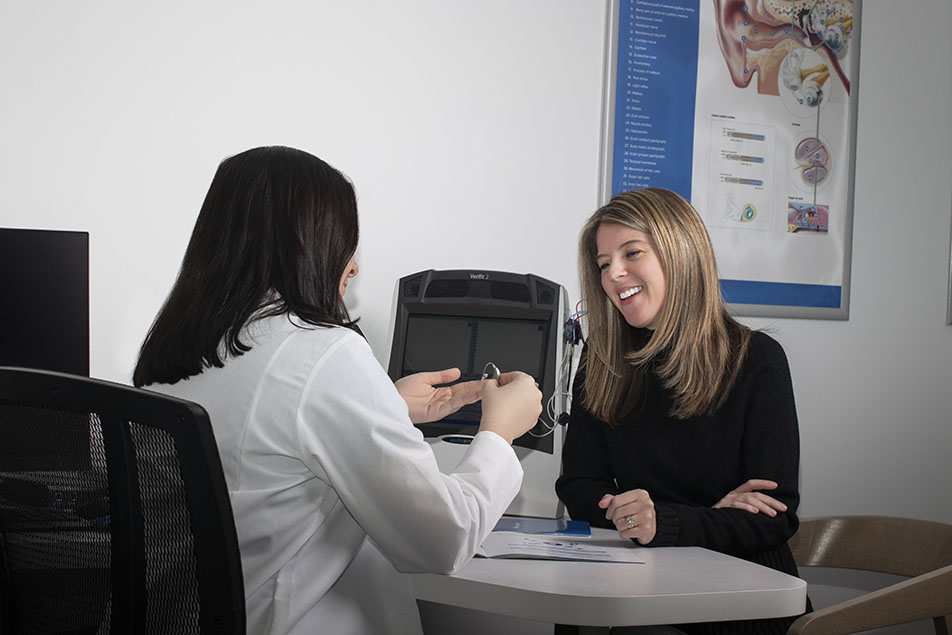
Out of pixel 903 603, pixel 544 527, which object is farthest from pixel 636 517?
pixel 903 603

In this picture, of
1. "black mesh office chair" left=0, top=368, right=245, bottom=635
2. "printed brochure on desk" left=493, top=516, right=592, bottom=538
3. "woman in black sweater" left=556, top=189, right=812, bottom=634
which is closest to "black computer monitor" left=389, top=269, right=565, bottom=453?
"woman in black sweater" left=556, top=189, right=812, bottom=634

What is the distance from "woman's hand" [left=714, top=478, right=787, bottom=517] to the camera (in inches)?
61.9

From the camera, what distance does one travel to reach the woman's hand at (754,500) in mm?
1571

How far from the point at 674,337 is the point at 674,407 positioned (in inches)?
6.4

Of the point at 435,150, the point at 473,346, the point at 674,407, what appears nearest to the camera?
the point at 674,407

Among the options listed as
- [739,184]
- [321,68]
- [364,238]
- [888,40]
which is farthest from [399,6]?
[888,40]

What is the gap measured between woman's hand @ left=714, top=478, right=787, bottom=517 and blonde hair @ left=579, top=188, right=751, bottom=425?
173 mm

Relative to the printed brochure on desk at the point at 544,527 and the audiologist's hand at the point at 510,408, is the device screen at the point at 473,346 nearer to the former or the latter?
the printed brochure on desk at the point at 544,527

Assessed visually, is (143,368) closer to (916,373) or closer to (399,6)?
(399,6)

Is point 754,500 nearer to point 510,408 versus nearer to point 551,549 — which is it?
point 551,549

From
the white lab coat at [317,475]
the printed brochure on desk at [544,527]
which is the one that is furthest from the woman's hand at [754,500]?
the white lab coat at [317,475]

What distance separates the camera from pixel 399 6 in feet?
8.17

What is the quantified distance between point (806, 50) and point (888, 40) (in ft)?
1.16

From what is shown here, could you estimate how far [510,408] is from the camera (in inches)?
47.8
